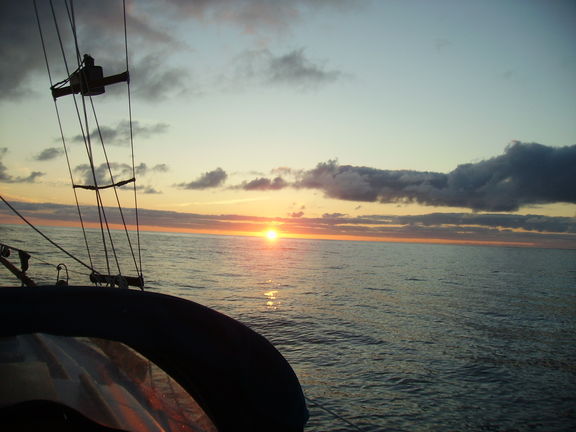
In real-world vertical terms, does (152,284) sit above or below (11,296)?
below

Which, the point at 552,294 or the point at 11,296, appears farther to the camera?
the point at 552,294

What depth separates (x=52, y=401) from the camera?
3.39 meters

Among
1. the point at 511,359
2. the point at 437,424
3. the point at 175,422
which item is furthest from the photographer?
the point at 511,359

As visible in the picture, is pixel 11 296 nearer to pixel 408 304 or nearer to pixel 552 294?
pixel 408 304

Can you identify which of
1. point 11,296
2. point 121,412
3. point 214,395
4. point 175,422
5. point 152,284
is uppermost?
point 11,296

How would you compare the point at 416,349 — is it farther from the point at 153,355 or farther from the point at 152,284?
the point at 152,284

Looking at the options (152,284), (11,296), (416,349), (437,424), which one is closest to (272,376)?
(11,296)

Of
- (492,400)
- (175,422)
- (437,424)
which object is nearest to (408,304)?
(492,400)

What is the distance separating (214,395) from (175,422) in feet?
3.40

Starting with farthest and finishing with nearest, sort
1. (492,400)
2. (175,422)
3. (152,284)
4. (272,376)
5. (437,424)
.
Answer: (152,284)
(492,400)
(437,424)
(175,422)
(272,376)

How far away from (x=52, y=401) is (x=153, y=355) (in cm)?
96

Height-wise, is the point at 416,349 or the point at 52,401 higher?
the point at 52,401

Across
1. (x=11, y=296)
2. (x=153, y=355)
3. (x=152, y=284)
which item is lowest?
(x=152, y=284)

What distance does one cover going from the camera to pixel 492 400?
12008mm
